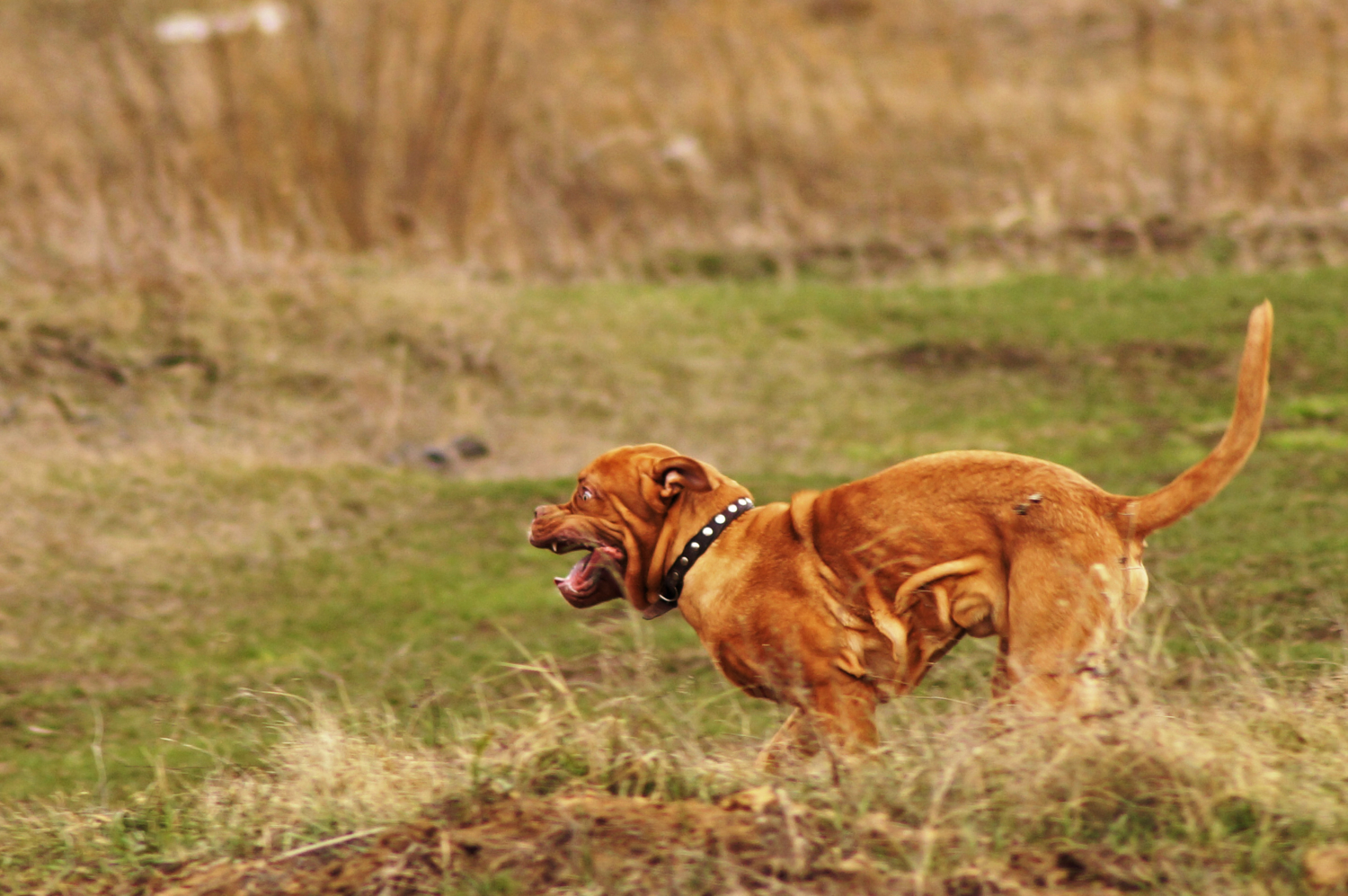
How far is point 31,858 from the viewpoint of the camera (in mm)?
4812

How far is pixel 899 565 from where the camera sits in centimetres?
490

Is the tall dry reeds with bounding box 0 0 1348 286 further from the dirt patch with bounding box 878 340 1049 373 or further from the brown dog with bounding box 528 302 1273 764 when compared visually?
the brown dog with bounding box 528 302 1273 764

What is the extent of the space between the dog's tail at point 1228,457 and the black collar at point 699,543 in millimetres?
1289

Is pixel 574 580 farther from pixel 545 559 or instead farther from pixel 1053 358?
pixel 1053 358

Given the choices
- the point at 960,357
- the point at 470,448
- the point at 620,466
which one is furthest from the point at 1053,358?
the point at 620,466

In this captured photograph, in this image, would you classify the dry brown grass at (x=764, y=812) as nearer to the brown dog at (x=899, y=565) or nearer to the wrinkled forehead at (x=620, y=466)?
the brown dog at (x=899, y=565)

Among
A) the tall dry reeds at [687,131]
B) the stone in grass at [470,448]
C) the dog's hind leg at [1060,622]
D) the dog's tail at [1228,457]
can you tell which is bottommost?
the stone in grass at [470,448]

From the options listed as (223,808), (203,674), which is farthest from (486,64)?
(223,808)

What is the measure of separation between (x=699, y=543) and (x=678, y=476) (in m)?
0.24

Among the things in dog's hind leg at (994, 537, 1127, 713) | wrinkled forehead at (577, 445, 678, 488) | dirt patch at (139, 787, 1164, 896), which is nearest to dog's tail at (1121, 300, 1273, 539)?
dog's hind leg at (994, 537, 1127, 713)

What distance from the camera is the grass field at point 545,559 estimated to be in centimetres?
441

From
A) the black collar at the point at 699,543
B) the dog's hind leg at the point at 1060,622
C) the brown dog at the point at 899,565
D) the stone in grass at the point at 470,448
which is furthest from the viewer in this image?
the stone in grass at the point at 470,448

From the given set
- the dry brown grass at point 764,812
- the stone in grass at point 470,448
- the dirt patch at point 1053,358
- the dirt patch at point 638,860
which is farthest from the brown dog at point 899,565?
the dirt patch at point 1053,358

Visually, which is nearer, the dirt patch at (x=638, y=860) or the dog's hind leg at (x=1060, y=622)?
the dirt patch at (x=638, y=860)
